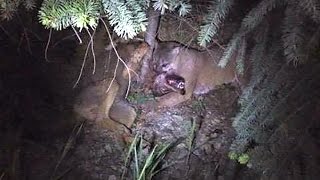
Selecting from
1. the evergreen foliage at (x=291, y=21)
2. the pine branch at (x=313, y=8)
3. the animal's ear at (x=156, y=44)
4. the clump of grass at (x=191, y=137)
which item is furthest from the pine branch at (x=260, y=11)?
the animal's ear at (x=156, y=44)

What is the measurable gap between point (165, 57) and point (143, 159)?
24.2 inches

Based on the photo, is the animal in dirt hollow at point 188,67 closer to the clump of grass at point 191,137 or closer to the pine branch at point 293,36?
the clump of grass at point 191,137

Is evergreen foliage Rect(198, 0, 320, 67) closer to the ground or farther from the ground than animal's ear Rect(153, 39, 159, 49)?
closer to the ground

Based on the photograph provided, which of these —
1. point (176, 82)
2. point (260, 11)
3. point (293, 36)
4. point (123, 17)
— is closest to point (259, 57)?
point (260, 11)

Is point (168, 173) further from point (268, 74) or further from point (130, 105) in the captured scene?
point (268, 74)

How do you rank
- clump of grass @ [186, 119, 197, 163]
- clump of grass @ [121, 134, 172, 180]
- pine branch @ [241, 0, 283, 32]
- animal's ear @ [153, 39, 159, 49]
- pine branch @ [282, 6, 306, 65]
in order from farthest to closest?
animal's ear @ [153, 39, 159, 49] → clump of grass @ [186, 119, 197, 163] → clump of grass @ [121, 134, 172, 180] → pine branch @ [241, 0, 283, 32] → pine branch @ [282, 6, 306, 65]

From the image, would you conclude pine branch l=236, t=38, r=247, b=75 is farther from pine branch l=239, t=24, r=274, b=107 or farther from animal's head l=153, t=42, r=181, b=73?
animal's head l=153, t=42, r=181, b=73

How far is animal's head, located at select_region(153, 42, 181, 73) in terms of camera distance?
7.17ft

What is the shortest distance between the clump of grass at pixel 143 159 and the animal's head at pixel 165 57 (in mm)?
436

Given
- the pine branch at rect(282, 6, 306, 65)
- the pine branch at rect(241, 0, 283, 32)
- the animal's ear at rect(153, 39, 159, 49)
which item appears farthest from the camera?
the animal's ear at rect(153, 39, 159, 49)

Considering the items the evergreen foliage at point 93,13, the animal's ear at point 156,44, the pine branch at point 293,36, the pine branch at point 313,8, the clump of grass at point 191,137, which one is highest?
the animal's ear at point 156,44

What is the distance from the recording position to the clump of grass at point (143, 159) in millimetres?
1689

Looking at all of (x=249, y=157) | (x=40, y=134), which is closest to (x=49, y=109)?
(x=40, y=134)

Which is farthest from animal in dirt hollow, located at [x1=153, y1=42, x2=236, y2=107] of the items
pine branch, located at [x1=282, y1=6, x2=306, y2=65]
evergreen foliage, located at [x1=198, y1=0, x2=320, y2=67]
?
pine branch, located at [x1=282, y1=6, x2=306, y2=65]
